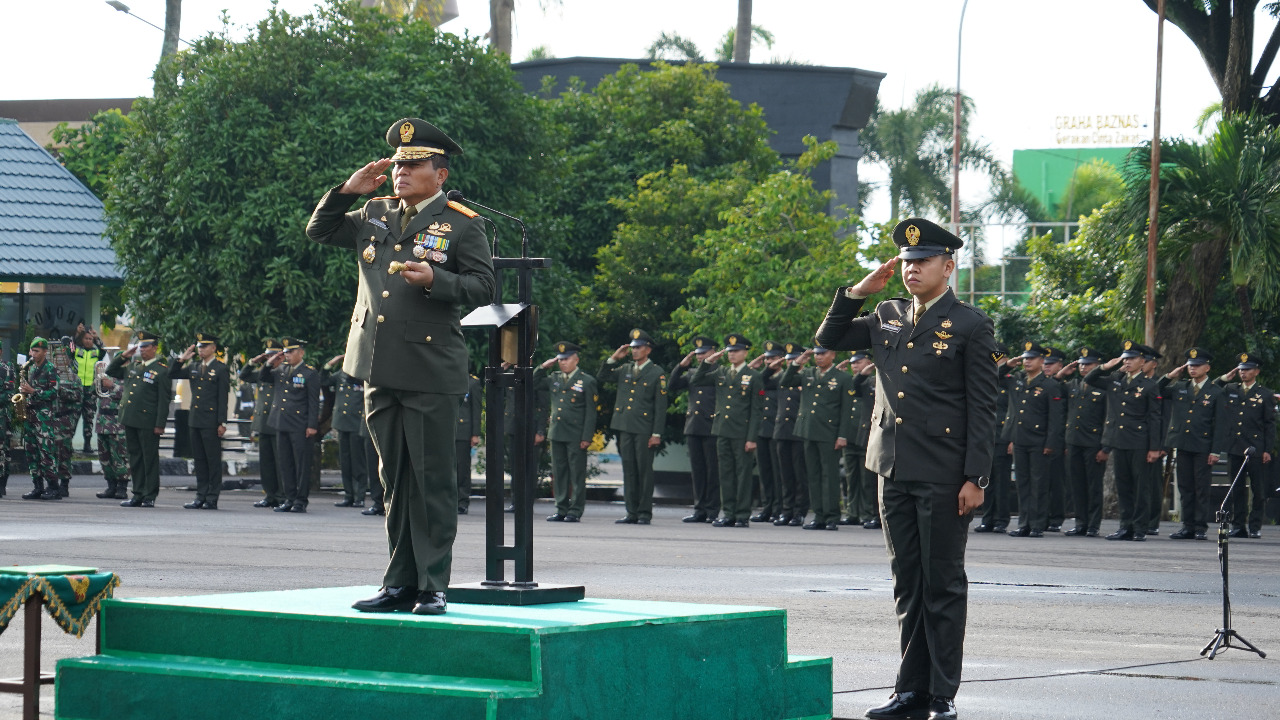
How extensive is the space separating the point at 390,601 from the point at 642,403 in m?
14.0

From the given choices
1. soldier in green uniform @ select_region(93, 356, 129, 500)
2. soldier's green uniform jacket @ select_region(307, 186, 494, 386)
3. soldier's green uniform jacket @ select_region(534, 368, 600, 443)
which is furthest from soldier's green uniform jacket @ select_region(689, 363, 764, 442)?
soldier's green uniform jacket @ select_region(307, 186, 494, 386)

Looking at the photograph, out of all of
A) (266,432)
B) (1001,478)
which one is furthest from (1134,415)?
(266,432)

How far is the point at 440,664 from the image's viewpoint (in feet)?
19.0

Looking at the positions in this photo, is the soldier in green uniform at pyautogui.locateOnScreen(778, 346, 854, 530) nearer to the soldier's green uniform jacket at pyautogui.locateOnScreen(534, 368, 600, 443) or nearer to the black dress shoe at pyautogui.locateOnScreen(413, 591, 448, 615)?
the soldier's green uniform jacket at pyautogui.locateOnScreen(534, 368, 600, 443)

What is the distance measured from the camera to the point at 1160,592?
12.0m

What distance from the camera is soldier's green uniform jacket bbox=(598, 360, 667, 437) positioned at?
20266 mm

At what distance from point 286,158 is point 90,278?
578 cm

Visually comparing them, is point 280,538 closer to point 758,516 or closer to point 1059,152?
point 758,516

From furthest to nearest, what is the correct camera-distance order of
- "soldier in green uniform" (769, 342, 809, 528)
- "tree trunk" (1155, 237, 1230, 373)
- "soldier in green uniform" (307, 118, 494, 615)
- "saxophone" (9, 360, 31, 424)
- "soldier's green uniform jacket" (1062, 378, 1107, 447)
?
"saxophone" (9, 360, 31, 424) < "tree trunk" (1155, 237, 1230, 373) < "soldier in green uniform" (769, 342, 809, 528) < "soldier's green uniform jacket" (1062, 378, 1107, 447) < "soldier in green uniform" (307, 118, 494, 615)

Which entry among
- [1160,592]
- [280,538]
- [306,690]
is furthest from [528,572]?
[280,538]

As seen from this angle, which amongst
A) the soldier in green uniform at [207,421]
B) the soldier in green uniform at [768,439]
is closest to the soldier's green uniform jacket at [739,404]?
the soldier in green uniform at [768,439]

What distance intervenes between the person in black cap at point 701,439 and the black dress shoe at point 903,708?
13.8m

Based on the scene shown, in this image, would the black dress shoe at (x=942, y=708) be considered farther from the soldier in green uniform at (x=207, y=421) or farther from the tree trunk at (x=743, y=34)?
the tree trunk at (x=743, y=34)

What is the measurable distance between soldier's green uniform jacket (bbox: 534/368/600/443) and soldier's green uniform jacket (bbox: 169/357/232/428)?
3.95 m
